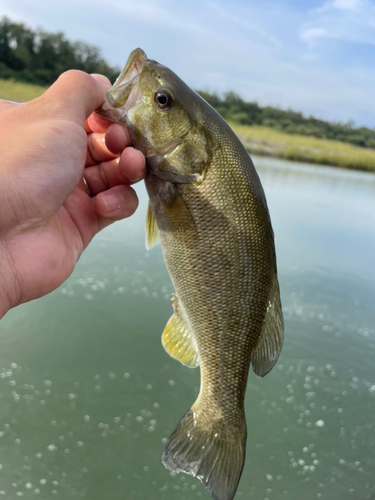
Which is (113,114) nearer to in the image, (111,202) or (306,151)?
(111,202)

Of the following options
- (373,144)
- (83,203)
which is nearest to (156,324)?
(83,203)

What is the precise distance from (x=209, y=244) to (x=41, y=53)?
35590mm

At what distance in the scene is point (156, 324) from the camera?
140 inches

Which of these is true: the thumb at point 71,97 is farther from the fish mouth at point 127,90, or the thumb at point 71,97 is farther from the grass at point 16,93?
the grass at point 16,93

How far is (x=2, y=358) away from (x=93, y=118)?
2.38m

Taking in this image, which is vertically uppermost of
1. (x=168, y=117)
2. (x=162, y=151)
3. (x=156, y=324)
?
(x=168, y=117)

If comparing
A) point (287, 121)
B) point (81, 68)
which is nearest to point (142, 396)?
point (81, 68)

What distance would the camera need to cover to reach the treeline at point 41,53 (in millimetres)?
27828

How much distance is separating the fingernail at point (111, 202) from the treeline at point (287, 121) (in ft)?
97.0

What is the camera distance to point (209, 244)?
3.97 feet

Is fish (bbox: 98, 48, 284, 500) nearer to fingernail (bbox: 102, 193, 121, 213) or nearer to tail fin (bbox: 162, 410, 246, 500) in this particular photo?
tail fin (bbox: 162, 410, 246, 500)

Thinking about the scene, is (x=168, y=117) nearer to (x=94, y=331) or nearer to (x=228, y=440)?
(x=228, y=440)

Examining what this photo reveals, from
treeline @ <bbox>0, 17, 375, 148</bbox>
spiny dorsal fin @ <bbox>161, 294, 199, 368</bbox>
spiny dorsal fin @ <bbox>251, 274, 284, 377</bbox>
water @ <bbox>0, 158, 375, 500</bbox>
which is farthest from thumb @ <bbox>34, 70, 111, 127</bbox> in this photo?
treeline @ <bbox>0, 17, 375, 148</bbox>

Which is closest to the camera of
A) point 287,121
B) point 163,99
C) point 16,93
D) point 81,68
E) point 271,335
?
point 163,99
